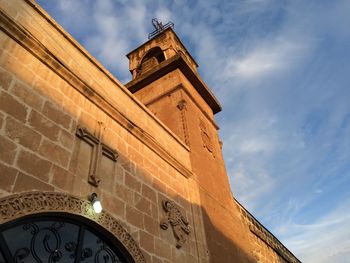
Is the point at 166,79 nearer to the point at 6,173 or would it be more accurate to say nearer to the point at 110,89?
the point at 110,89

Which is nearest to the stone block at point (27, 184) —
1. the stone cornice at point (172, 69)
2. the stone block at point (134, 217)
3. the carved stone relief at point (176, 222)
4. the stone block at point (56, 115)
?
the stone block at point (56, 115)

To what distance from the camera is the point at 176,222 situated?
16.0 ft

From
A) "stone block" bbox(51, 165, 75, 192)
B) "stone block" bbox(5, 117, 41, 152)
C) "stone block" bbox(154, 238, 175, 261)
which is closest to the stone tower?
"stone block" bbox(154, 238, 175, 261)

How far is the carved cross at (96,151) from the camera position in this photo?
367 centimetres

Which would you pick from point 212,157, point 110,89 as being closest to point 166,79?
point 212,157

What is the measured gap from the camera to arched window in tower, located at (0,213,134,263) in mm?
2684

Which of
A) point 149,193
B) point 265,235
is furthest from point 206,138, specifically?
point 265,235

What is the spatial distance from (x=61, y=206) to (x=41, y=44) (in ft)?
6.00

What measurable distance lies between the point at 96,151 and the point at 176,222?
1.77 m

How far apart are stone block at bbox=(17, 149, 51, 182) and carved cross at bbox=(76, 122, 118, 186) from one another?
0.57 meters

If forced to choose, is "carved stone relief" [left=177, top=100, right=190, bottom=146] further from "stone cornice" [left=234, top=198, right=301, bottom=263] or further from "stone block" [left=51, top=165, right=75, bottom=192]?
"stone block" [left=51, top=165, right=75, bottom=192]

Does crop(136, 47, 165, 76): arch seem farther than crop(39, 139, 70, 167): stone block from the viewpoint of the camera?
Yes

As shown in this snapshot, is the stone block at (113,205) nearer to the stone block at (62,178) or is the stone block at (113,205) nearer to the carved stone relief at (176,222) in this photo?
the stone block at (62,178)

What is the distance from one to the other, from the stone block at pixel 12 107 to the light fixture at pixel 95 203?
105cm
